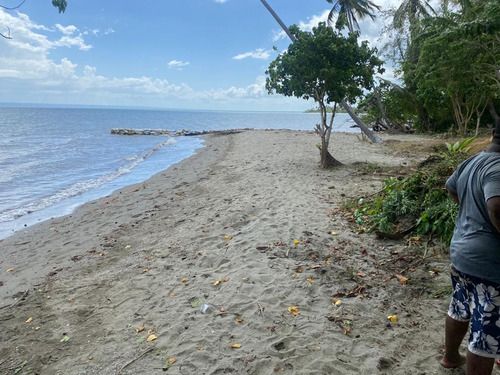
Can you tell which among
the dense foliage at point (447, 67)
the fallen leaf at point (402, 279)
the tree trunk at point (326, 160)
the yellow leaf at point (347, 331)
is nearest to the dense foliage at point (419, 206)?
the fallen leaf at point (402, 279)

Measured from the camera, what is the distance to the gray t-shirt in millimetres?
2170

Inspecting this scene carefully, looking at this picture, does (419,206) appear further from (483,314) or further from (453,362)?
(483,314)

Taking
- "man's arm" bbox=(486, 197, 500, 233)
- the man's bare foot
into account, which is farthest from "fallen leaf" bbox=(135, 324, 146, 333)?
"man's arm" bbox=(486, 197, 500, 233)

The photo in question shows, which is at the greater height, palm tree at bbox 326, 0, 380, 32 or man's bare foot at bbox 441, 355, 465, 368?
palm tree at bbox 326, 0, 380, 32

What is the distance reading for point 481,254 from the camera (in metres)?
2.24

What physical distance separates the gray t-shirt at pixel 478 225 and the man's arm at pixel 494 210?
0.03m

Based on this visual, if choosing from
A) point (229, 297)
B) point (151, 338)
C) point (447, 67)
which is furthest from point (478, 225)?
point (447, 67)

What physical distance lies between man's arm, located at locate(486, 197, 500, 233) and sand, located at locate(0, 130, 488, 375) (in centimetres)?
142

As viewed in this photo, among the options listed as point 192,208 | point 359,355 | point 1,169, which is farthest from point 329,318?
point 1,169

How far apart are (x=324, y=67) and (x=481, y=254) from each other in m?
9.30

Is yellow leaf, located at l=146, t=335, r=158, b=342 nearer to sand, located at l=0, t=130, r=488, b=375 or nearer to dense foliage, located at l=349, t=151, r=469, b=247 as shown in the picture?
sand, located at l=0, t=130, r=488, b=375

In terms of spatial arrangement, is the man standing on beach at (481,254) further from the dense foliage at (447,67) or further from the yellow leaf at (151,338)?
the dense foliage at (447,67)

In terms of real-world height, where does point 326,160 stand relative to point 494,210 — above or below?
below

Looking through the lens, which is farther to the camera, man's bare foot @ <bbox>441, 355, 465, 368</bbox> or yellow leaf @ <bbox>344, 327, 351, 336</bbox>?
yellow leaf @ <bbox>344, 327, 351, 336</bbox>
